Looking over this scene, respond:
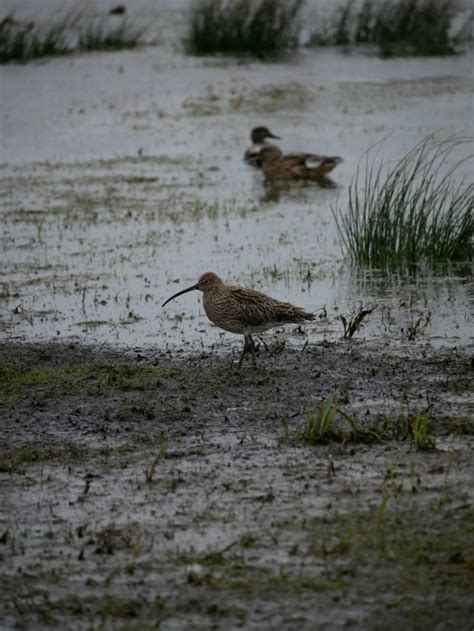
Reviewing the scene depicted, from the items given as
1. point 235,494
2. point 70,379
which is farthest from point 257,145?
point 235,494

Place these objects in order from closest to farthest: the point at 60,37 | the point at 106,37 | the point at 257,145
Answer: the point at 257,145, the point at 60,37, the point at 106,37

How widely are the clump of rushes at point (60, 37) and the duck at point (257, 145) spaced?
8.52 m

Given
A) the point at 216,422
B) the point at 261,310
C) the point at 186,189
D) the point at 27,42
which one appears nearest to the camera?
the point at 216,422

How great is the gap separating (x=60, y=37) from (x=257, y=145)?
10.1 metres

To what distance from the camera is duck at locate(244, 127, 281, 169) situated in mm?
17438

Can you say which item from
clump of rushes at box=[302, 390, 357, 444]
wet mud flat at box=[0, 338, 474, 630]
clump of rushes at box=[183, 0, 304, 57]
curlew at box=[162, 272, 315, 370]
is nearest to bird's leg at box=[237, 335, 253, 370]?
curlew at box=[162, 272, 315, 370]

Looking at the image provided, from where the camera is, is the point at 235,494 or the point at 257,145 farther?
the point at 257,145

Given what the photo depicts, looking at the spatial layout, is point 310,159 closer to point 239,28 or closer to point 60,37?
point 239,28

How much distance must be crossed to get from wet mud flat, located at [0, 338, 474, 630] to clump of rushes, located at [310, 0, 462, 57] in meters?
19.2

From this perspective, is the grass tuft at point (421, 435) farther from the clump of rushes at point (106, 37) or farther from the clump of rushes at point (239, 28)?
the clump of rushes at point (106, 37)

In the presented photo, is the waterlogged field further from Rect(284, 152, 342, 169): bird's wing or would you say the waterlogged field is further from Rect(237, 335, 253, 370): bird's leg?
Rect(284, 152, 342, 169): bird's wing

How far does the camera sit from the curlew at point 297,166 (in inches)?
640

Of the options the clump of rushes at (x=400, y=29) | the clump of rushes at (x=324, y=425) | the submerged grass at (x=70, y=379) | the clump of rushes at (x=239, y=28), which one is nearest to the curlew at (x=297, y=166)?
the submerged grass at (x=70, y=379)

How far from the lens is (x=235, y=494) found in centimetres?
592
